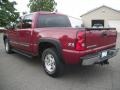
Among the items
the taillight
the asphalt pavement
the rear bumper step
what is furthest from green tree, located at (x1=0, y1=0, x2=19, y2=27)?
the taillight

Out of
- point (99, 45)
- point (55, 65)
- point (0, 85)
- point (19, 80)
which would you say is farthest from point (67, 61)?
point (0, 85)

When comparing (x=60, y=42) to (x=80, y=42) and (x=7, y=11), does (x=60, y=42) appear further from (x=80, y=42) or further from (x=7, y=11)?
(x=7, y=11)

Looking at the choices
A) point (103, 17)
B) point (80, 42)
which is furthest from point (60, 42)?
point (103, 17)

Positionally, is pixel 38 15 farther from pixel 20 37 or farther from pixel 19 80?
pixel 19 80

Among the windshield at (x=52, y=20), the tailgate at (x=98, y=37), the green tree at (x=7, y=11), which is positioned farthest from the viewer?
the green tree at (x=7, y=11)

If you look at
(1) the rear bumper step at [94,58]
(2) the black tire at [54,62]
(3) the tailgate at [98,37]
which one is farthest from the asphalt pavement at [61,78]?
(3) the tailgate at [98,37]

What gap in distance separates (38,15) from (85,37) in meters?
2.32

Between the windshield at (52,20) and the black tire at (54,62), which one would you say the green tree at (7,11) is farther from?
the black tire at (54,62)

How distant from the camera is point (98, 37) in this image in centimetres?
521

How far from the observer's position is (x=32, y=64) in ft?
23.7

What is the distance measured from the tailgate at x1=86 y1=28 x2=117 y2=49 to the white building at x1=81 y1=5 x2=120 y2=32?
31309mm

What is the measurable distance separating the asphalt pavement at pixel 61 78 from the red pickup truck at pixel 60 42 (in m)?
0.37

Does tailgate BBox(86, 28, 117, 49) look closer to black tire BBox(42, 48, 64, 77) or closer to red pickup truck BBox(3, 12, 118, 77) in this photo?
red pickup truck BBox(3, 12, 118, 77)

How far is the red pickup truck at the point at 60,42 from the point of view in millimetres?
4828
